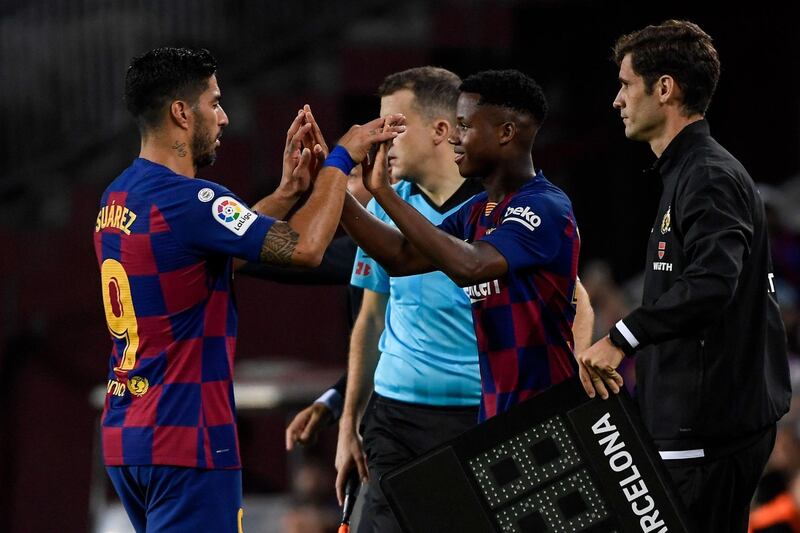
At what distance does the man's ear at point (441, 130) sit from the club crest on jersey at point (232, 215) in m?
1.42

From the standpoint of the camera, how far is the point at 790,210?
10.4 meters

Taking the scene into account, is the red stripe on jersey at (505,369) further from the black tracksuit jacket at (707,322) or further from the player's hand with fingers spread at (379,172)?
the player's hand with fingers spread at (379,172)

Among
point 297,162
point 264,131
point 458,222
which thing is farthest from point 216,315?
point 264,131

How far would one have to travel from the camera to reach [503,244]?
13.6 feet

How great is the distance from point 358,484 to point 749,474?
1595 millimetres

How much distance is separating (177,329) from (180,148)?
565mm

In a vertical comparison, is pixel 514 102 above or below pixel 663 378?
above

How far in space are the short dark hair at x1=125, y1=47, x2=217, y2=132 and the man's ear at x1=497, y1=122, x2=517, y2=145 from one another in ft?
3.04

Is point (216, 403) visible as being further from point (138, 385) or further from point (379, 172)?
point (379, 172)

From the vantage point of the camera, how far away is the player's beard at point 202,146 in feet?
13.7

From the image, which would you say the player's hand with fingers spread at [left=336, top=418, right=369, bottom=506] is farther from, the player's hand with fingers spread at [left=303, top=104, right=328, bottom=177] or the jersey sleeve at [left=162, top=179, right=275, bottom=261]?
the jersey sleeve at [left=162, top=179, right=275, bottom=261]

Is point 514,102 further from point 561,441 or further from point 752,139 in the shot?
point 752,139

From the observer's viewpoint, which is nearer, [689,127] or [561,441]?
[561,441]

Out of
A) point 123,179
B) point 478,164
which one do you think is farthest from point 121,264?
point 478,164
